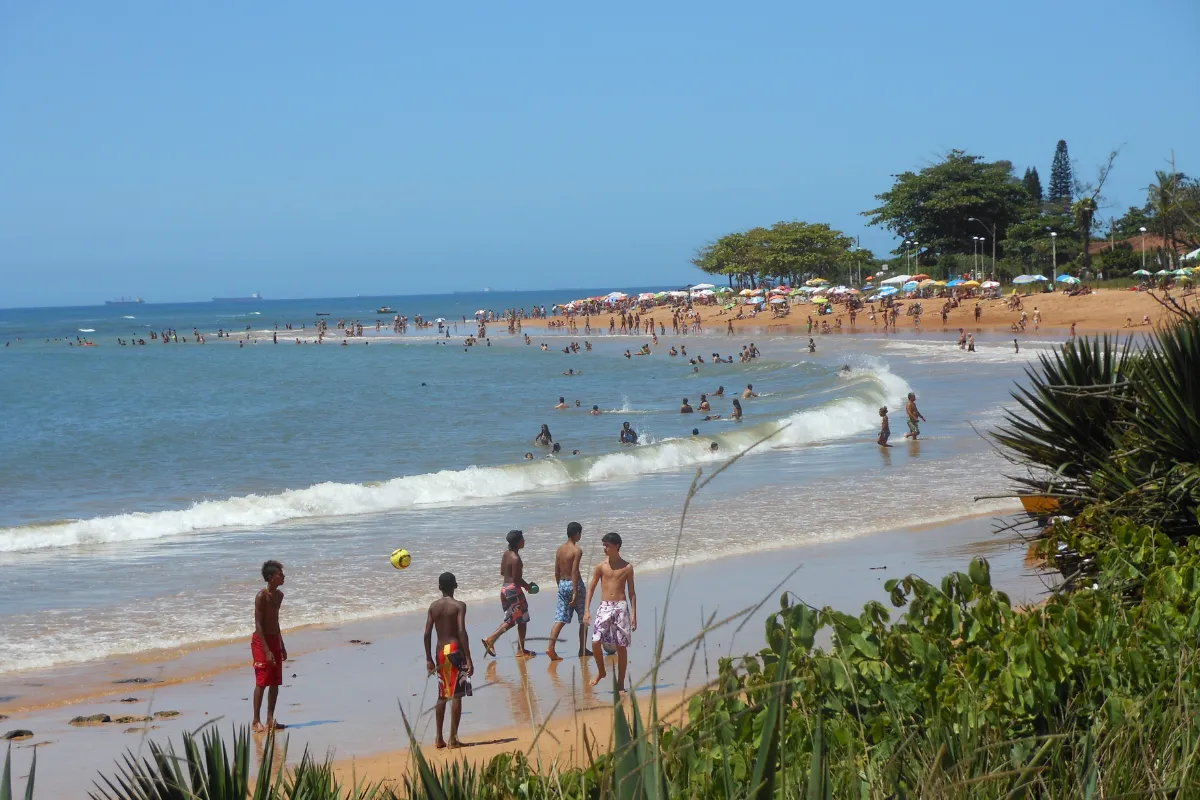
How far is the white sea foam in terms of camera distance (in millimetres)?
18609

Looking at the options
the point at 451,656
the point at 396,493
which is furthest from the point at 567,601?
the point at 396,493

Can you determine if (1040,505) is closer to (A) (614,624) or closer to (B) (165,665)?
(A) (614,624)

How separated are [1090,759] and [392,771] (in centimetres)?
502

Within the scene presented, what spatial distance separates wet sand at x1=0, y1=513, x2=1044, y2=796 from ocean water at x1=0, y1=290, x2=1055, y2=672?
1011 millimetres

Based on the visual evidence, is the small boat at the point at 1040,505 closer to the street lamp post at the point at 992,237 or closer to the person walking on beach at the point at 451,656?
the person walking on beach at the point at 451,656

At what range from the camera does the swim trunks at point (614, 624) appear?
8641mm

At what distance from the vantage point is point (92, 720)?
28.9ft

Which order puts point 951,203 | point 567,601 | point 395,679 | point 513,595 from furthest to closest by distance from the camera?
point 951,203
point 567,601
point 513,595
point 395,679

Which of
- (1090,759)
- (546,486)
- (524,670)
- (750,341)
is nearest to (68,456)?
(546,486)

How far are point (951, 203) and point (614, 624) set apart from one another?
80.3 metres

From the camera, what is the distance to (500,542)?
52.2ft

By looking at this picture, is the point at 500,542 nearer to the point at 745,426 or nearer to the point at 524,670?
the point at 524,670

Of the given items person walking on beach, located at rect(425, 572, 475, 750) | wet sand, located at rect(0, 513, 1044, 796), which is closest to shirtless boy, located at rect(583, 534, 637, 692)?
wet sand, located at rect(0, 513, 1044, 796)

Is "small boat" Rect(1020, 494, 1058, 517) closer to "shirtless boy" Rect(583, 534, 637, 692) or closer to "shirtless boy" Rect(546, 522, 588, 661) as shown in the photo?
"shirtless boy" Rect(583, 534, 637, 692)
